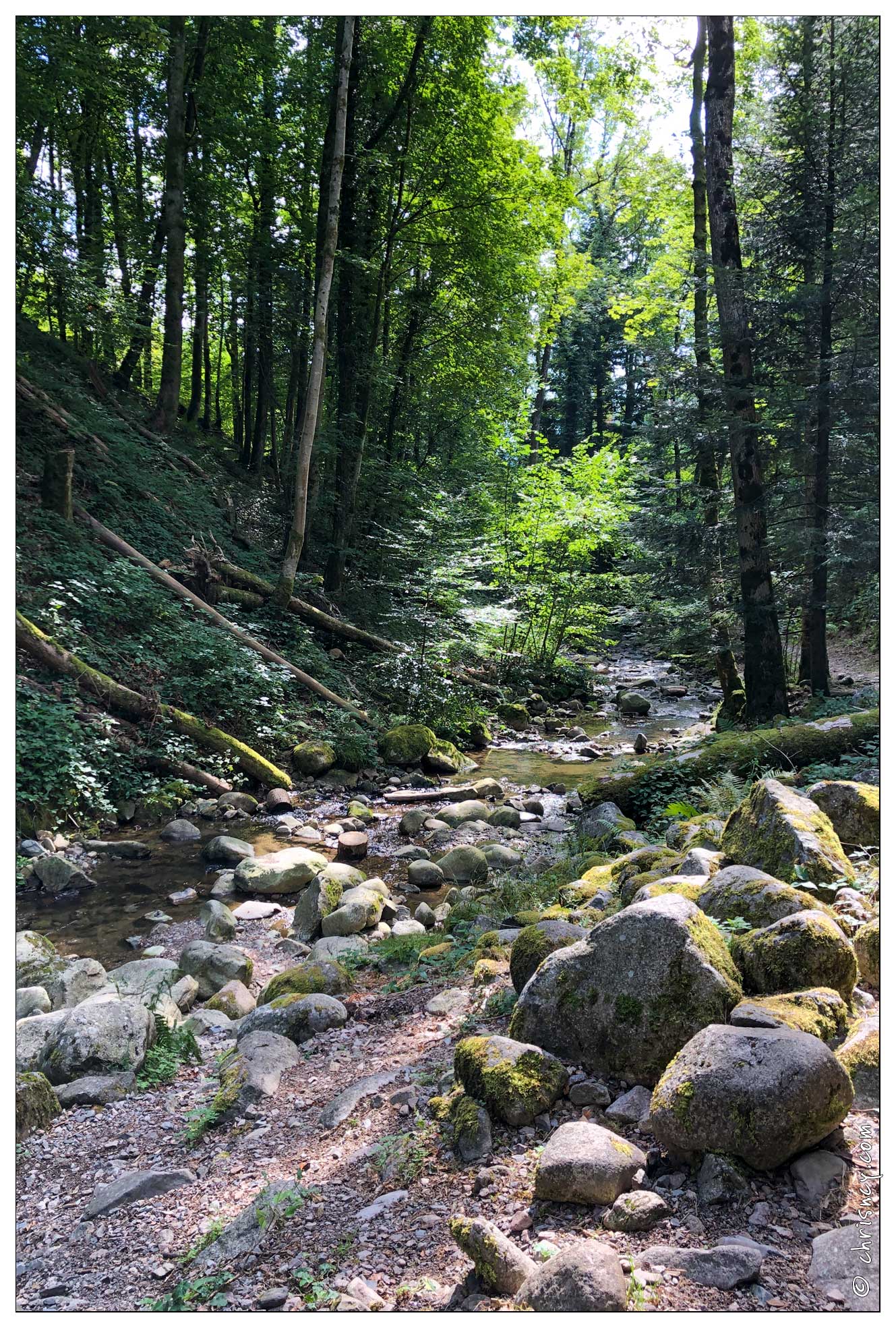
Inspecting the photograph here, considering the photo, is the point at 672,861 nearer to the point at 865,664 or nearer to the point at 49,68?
the point at 865,664

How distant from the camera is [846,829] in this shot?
3.67m

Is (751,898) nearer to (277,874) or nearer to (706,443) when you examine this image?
(277,874)

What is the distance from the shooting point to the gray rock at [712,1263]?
5.58 ft

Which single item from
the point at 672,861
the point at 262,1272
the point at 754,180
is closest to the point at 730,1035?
the point at 262,1272

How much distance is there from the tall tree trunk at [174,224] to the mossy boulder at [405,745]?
9.01 m

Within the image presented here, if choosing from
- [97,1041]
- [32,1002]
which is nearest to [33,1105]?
[97,1041]

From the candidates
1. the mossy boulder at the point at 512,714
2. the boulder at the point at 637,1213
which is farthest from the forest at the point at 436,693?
the mossy boulder at the point at 512,714

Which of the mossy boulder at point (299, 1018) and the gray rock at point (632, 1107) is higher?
the gray rock at point (632, 1107)

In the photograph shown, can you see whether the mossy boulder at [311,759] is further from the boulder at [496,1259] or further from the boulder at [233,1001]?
the boulder at [496,1259]

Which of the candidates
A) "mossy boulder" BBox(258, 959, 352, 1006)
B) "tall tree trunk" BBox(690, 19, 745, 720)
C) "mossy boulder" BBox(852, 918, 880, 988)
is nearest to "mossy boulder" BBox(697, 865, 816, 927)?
"mossy boulder" BBox(852, 918, 880, 988)

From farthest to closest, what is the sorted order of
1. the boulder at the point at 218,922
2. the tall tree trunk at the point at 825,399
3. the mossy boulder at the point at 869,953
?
1. the tall tree trunk at the point at 825,399
2. the boulder at the point at 218,922
3. the mossy boulder at the point at 869,953

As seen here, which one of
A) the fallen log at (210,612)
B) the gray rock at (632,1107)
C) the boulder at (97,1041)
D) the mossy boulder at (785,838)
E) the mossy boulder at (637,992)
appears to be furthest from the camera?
the fallen log at (210,612)

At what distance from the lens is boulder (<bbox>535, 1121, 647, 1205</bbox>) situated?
2.01 m
